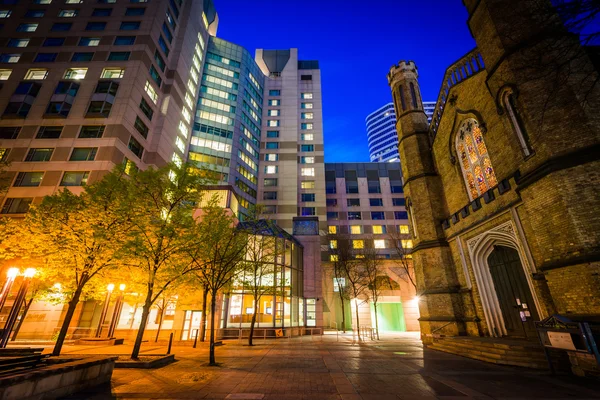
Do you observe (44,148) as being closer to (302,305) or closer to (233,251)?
(233,251)

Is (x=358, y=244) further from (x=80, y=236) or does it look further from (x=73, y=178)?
(x=73, y=178)

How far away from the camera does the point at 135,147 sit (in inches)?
1272

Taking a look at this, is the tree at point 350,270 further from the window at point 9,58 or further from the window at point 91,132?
the window at point 9,58

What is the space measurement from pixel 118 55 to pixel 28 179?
19.7m

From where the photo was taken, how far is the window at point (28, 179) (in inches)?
1057

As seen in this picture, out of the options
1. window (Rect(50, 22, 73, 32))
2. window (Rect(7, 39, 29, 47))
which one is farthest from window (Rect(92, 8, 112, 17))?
window (Rect(7, 39, 29, 47))

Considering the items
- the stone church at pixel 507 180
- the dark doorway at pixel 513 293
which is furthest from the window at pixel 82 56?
the dark doorway at pixel 513 293

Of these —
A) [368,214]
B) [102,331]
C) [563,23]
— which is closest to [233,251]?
[563,23]

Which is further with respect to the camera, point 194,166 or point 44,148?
point 44,148

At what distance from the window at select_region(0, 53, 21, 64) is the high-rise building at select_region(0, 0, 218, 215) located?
135 mm

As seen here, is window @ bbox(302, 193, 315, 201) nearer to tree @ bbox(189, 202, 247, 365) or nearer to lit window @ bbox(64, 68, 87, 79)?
tree @ bbox(189, 202, 247, 365)

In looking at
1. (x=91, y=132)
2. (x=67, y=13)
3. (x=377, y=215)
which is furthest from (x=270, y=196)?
(x=67, y=13)

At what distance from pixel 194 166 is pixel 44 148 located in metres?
27.3

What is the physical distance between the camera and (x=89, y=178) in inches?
1058
